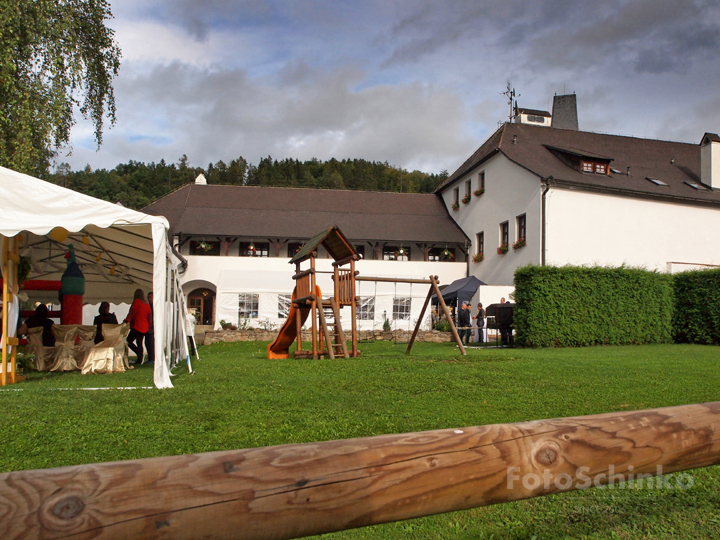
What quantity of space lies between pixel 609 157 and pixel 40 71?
21.6 m

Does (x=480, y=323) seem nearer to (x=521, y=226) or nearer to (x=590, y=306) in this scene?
(x=590, y=306)

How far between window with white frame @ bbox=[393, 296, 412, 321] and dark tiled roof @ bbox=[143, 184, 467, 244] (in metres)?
3.99

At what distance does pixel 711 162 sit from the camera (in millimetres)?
25391

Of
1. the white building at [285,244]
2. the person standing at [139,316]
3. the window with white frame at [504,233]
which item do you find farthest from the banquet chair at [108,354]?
the window with white frame at [504,233]

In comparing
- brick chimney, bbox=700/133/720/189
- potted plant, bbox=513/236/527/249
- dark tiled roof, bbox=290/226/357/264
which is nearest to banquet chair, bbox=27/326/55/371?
dark tiled roof, bbox=290/226/357/264

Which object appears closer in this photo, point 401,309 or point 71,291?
point 71,291

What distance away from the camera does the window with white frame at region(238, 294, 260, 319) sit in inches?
968

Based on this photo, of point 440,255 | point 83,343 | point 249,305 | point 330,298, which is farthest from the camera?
point 440,255

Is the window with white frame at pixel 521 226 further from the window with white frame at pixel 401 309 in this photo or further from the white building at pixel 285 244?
the window with white frame at pixel 401 309

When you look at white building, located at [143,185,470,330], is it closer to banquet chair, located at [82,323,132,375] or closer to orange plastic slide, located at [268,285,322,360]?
orange plastic slide, located at [268,285,322,360]

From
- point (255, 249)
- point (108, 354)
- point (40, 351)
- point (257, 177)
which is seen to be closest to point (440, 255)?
point (255, 249)

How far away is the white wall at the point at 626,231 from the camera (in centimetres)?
2203

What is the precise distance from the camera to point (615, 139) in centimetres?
2841

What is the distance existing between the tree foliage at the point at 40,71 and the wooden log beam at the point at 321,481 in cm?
1303
